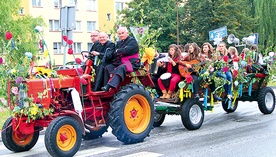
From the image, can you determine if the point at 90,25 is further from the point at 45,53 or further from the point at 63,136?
the point at 63,136

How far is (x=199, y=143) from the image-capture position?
892 centimetres

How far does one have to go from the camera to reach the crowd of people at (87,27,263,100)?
896cm

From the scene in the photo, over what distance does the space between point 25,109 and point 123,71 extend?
215 centimetres

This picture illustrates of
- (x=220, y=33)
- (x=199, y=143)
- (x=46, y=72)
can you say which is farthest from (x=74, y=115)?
(x=220, y=33)

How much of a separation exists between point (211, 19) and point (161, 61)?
30840mm

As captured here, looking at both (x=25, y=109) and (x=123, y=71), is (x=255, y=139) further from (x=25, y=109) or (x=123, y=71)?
(x=25, y=109)

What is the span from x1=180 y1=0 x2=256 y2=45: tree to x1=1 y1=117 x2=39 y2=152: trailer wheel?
Answer: 1301 inches

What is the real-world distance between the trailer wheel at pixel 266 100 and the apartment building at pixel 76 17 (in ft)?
99.1

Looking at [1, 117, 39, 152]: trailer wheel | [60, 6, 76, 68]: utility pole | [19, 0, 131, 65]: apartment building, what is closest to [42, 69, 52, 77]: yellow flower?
[1, 117, 39, 152]: trailer wheel

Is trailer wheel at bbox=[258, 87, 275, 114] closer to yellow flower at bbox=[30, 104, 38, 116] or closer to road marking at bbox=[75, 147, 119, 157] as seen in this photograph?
road marking at bbox=[75, 147, 119, 157]

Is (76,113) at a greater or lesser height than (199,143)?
greater

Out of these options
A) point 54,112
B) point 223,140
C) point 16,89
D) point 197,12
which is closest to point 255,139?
point 223,140

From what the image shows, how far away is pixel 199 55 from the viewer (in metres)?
11.1

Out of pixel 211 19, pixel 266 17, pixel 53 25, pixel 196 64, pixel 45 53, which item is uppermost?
pixel 266 17
